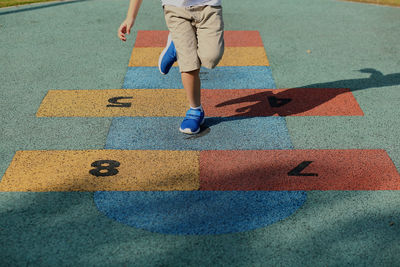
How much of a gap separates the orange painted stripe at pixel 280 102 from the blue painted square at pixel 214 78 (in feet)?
0.46

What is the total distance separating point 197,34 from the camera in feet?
12.3

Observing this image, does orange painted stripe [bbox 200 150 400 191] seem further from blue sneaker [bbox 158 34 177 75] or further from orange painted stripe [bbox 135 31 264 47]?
orange painted stripe [bbox 135 31 264 47]

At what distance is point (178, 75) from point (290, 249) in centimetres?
269

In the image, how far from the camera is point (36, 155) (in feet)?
11.6

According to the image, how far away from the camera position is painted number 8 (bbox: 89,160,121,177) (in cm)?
332

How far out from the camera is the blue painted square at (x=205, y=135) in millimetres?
3689

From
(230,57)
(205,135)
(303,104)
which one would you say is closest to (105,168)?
(205,135)

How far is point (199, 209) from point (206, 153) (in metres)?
0.69

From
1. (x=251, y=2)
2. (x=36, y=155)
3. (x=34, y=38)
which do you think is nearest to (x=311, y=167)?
(x=36, y=155)

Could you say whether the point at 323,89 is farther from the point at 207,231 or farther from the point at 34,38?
the point at 34,38

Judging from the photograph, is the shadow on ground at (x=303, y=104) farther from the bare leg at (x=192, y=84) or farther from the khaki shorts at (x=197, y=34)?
the khaki shorts at (x=197, y=34)

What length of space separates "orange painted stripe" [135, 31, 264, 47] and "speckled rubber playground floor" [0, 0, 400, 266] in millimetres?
35

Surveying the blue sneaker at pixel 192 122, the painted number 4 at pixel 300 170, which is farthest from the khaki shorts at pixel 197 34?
the painted number 4 at pixel 300 170

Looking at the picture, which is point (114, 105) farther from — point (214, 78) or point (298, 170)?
point (298, 170)
